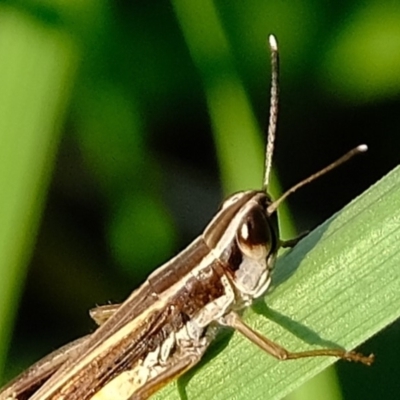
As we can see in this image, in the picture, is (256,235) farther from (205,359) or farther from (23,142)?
(23,142)

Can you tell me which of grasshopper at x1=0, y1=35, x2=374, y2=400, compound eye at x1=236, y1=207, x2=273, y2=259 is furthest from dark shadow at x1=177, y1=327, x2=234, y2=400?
compound eye at x1=236, y1=207, x2=273, y2=259

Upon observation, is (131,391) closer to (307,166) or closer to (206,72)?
(206,72)

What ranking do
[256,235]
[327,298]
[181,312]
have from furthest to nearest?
[181,312]
[256,235]
[327,298]

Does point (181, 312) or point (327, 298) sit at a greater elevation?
point (181, 312)

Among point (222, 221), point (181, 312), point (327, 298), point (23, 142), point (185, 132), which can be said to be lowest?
point (327, 298)

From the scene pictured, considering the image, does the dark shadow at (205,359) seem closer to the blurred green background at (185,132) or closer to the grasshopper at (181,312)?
the grasshopper at (181,312)

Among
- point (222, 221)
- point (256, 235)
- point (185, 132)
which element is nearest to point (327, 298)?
point (256, 235)

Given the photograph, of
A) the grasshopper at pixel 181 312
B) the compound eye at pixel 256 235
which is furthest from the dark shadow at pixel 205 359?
the compound eye at pixel 256 235

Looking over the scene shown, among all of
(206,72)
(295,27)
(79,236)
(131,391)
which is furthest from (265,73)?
(131,391)
